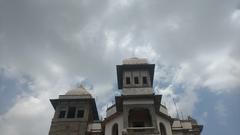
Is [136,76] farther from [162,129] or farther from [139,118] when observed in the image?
[162,129]

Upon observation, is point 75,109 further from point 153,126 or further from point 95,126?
point 153,126

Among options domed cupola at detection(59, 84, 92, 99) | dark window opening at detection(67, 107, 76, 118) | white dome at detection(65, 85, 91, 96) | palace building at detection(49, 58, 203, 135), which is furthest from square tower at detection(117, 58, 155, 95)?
dark window opening at detection(67, 107, 76, 118)

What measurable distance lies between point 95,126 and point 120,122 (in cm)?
696

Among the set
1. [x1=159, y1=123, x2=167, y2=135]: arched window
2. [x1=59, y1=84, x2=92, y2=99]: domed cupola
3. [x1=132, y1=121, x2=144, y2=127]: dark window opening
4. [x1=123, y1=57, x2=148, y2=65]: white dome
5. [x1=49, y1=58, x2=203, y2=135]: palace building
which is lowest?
[x1=159, y1=123, x2=167, y2=135]: arched window

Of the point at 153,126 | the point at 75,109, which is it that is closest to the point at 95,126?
the point at 75,109

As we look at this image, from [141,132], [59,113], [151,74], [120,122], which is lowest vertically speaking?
[141,132]

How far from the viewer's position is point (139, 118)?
42.3 m

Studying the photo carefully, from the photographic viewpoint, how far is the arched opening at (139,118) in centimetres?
4119

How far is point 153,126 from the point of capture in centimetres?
3831

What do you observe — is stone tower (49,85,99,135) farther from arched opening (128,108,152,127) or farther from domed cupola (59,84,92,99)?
arched opening (128,108,152,127)

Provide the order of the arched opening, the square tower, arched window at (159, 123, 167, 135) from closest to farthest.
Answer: arched window at (159, 123, 167, 135), the arched opening, the square tower

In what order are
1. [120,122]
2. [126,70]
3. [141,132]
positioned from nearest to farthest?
1. [141,132]
2. [120,122]
3. [126,70]

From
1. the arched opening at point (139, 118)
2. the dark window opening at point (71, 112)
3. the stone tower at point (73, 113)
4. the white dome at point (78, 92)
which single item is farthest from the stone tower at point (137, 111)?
the white dome at point (78, 92)

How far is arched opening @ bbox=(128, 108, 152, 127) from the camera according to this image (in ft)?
135
